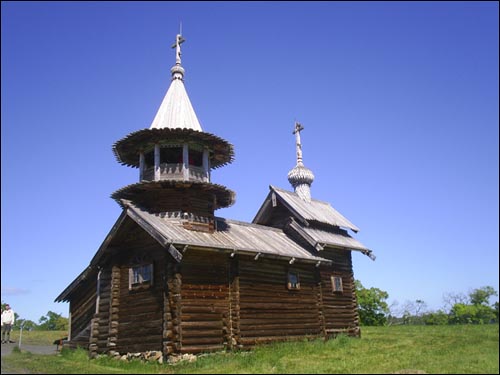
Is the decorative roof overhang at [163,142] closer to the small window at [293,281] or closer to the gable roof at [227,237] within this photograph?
the gable roof at [227,237]

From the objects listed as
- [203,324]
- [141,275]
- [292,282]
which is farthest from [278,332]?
[141,275]

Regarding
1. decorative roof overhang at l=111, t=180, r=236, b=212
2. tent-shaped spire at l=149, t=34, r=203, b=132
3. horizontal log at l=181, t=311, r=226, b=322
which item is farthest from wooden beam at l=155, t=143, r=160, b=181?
horizontal log at l=181, t=311, r=226, b=322

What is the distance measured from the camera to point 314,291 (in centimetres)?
2389

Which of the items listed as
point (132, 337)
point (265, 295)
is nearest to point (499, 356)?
point (265, 295)

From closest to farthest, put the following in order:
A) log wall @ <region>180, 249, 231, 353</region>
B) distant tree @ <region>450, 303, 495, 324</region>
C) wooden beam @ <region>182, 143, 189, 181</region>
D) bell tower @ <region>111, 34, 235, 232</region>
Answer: log wall @ <region>180, 249, 231, 353</region>, bell tower @ <region>111, 34, 235, 232</region>, wooden beam @ <region>182, 143, 189, 181</region>, distant tree @ <region>450, 303, 495, 324</region>

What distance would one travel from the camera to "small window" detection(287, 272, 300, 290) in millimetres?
22584

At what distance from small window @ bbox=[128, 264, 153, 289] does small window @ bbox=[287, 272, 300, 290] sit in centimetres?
682

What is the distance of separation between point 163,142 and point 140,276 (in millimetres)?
6127

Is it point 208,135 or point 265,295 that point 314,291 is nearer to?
point 265,295

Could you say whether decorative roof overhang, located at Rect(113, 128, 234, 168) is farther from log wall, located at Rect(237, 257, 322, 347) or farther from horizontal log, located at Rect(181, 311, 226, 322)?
horizontal log, located at Rect(181, 311, 226, 322)

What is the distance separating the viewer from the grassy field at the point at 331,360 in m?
14.2

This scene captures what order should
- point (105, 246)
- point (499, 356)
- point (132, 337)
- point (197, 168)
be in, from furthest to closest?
point (197, 168), point (105, 246), point (132, 337), point (499, 356)

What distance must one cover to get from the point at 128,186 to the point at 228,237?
16.6 feet

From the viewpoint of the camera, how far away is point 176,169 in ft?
70.0
